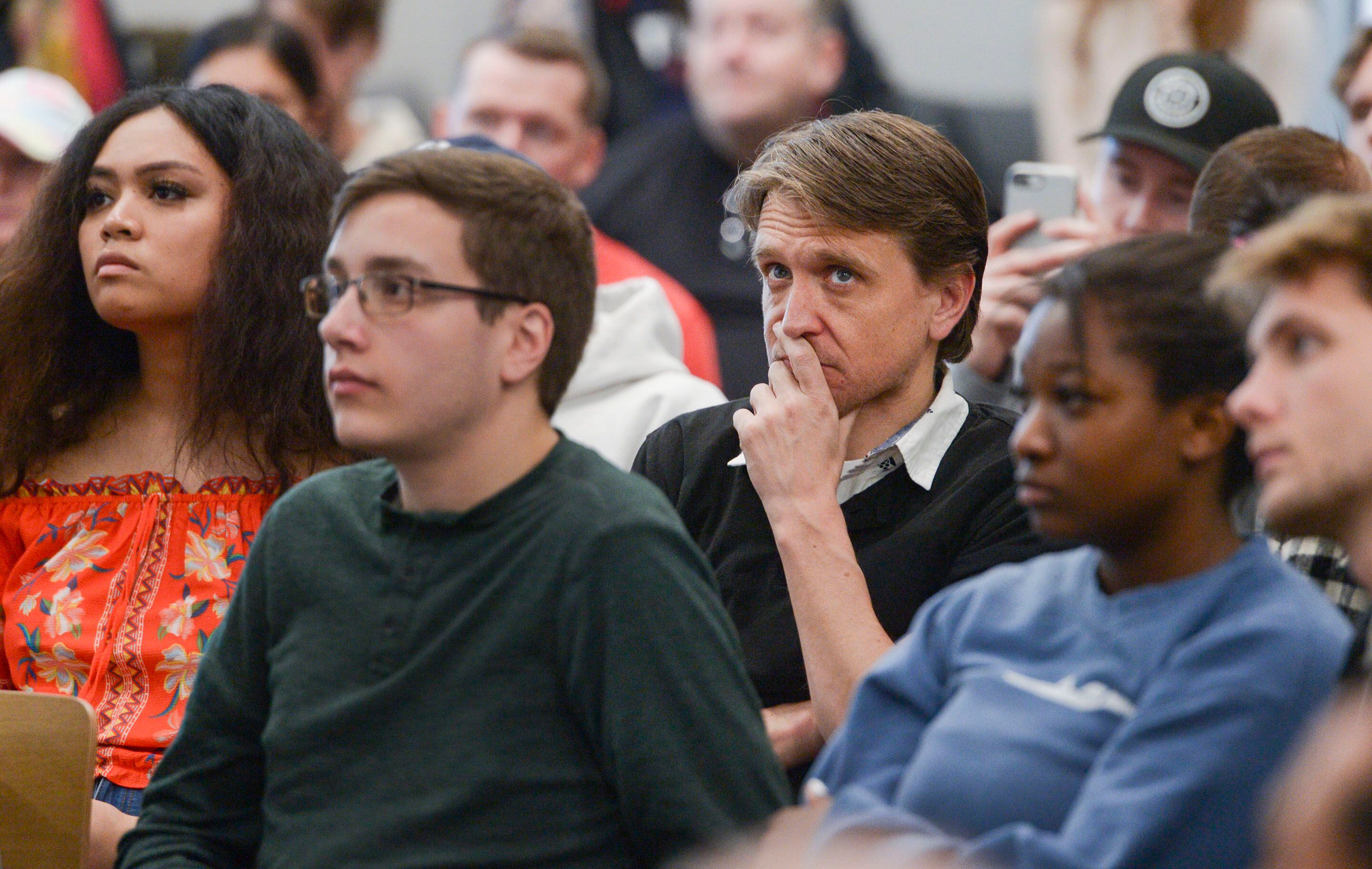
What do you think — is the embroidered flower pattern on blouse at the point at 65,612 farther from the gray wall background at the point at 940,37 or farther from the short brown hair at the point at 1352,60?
the gray wall background at the point at 940,37

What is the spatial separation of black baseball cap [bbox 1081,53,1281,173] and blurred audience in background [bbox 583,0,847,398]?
1.18m

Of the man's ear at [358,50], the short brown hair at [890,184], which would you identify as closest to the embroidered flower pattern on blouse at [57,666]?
the short brown hair at [890,184]

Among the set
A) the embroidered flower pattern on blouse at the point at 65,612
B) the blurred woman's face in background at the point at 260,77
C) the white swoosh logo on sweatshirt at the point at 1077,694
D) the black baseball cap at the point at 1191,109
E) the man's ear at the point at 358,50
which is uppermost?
the man's ear at the point at 358,50

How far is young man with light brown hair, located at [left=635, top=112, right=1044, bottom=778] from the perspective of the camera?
176 centimetres

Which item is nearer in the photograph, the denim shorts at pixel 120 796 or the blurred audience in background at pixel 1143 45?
the denim shorts at pixel 120 796

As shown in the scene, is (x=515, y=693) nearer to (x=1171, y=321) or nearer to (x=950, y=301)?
(x=1171, y=321)

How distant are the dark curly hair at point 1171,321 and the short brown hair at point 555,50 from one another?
2538mm

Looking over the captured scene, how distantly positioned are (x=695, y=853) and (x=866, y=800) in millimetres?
167

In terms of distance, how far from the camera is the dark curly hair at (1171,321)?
1239mm

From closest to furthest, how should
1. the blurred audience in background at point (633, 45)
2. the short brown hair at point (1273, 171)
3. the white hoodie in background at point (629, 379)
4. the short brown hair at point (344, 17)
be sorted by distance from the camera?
the short brown hair at point (1273, 171)
the white hoodie in background at point (629, 379)
the short brown hair at point (344, 17)
the blurred audience in background at point (633, 45)

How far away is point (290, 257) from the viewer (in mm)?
2148

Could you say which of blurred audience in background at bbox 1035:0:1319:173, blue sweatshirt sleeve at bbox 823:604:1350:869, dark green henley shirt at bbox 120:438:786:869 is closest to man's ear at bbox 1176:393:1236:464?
blue sweatshirt sleeve at bbox 823:604:1350:869

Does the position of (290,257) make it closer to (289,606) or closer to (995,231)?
(289,606)

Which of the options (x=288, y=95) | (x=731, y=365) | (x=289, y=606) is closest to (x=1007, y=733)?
(x=289, y=606)
